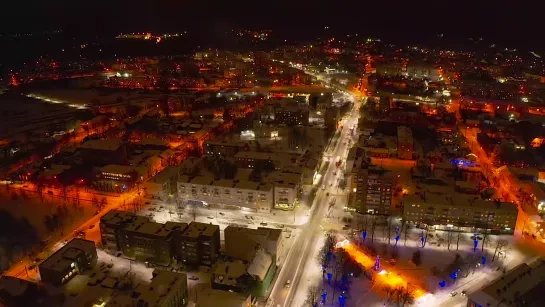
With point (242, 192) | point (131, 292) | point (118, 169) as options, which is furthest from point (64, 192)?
point (131, 292)

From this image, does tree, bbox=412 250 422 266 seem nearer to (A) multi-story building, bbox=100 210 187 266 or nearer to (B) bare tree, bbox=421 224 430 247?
(B) bare tree, bbox=421 224 430 247

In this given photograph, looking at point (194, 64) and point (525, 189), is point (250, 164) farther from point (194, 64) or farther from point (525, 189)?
point (194, 64)

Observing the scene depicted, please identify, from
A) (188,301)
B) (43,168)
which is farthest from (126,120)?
(188,301)

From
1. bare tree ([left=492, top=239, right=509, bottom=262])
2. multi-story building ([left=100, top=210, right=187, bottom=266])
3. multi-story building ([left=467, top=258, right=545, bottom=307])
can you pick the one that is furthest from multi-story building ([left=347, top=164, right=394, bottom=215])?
multi-story building ([left=100, top=210, right=187, bottom=266])

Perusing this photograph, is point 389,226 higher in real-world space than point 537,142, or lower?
lower

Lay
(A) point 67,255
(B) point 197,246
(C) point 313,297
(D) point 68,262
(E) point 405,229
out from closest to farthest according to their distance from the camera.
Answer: (C) point 313,297, (D) point 68,262, (A) point 67,255, (B) point 197,246, (E) point 405,229

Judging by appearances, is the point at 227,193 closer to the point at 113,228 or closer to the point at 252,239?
the point at 252,239

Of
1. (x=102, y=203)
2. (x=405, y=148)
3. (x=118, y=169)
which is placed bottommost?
(x=102, y=203)
